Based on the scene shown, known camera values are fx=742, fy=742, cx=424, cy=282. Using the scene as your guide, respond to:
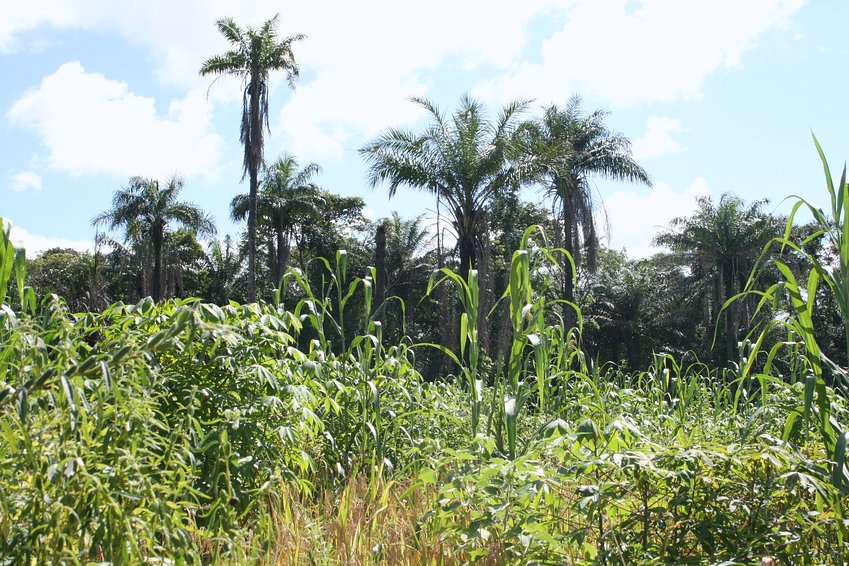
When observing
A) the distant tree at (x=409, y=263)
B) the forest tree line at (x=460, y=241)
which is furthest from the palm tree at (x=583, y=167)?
the distant tree at (x=409, y=263)

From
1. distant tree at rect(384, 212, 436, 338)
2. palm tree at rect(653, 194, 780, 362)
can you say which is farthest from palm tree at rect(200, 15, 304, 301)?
palm tree at rect(653, 194, 780, 362)

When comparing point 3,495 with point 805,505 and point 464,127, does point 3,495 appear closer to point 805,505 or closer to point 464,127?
point 805,505

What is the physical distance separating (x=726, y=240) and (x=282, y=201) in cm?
1708

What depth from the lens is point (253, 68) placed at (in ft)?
79.5

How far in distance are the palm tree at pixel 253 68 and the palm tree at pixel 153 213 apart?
6356mm

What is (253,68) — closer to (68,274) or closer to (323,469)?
(68,274)

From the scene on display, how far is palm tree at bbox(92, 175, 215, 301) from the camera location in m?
29.3

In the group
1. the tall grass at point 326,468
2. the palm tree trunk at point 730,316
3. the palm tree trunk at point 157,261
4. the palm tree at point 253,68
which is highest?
the palm tree at point 253,68

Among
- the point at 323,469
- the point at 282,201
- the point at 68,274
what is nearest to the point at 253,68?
the point at 282,201

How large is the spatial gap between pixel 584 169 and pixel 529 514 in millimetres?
22442

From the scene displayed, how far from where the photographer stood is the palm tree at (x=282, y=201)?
96.7 ft

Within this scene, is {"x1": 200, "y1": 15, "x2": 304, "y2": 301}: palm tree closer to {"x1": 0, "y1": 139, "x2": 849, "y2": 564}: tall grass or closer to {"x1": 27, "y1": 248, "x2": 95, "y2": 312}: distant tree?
{"x1": 27, "y1": 248, "x2": 95, "y2": 312}: distant tree

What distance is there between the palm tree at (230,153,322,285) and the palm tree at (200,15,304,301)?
4.84m

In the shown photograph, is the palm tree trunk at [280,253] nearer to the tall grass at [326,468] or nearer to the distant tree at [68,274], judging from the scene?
the distant tree at [68,274]
